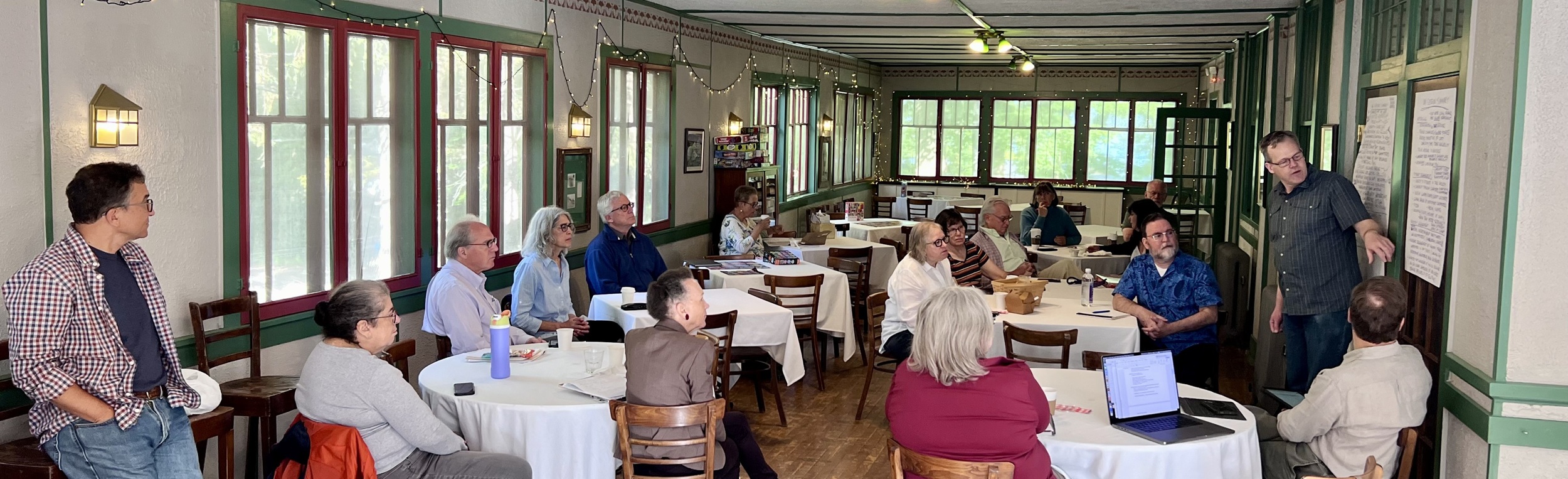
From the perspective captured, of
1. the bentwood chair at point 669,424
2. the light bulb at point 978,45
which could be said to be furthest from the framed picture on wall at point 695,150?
the bentwood chair at point 669,424

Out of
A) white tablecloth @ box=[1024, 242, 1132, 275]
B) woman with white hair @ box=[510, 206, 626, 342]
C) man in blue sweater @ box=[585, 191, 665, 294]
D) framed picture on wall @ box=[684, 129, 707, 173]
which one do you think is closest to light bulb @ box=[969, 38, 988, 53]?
white tablecloth @ box=[1024, 242, 1132, 275]

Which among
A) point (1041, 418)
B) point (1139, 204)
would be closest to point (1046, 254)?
point (1139, 204)

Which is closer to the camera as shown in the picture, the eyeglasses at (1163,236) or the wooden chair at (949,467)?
the wooden chair at (949,467)

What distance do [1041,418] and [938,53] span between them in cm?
1230

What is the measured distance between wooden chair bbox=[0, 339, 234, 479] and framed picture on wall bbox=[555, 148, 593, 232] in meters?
3.57

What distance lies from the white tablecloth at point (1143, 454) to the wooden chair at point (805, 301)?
12.2ft

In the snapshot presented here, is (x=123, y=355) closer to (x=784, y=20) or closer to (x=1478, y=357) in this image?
(x=1478, y=357)

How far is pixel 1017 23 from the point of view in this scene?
10.4 m

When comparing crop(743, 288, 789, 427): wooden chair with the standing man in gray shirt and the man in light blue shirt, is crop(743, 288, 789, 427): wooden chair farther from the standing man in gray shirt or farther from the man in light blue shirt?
the standing man in gray shirt

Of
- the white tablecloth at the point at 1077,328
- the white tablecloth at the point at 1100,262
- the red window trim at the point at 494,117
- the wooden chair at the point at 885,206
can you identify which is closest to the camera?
the white tablecloth at the point at 1077,328

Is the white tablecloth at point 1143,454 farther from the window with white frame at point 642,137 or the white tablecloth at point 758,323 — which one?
the window with white frame at point 642,137

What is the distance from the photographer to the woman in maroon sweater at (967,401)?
3.61 metres

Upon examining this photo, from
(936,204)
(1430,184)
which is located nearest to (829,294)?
(1430,184)

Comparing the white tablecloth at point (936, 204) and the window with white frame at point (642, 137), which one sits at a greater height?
the window with white frame at point (642, 137)
